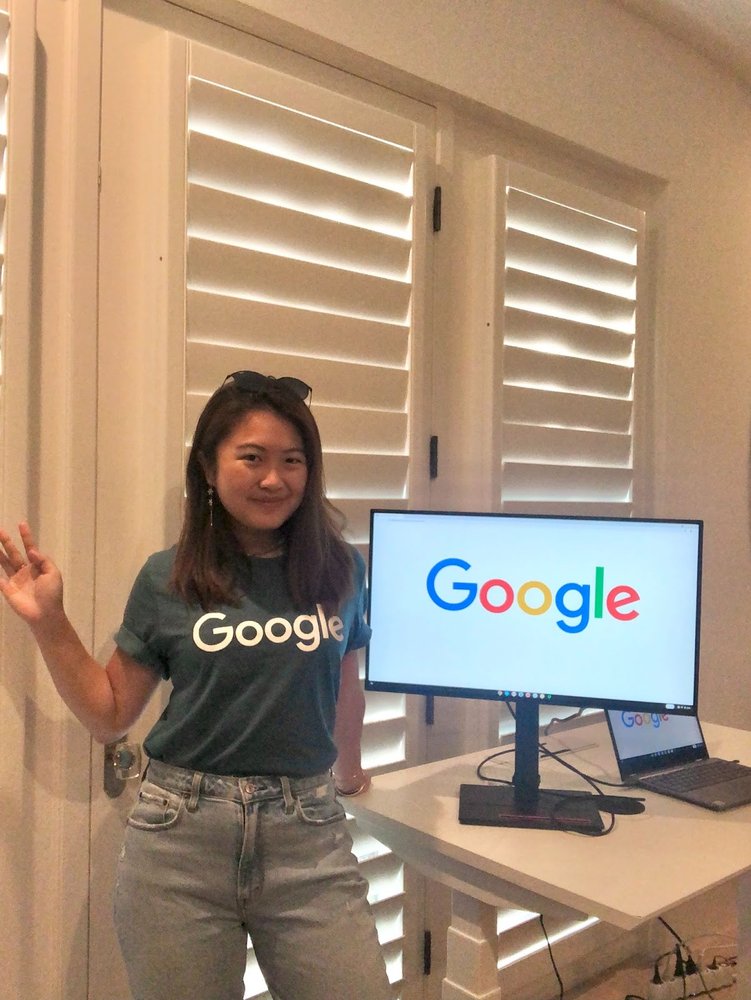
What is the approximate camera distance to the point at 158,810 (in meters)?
1.19

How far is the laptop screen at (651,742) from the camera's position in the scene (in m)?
1.63

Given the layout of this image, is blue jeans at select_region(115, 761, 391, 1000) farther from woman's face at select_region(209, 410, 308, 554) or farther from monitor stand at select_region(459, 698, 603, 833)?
woman's face at select_region(209, 410, 308, 554)

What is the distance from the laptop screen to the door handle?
0.87 metres

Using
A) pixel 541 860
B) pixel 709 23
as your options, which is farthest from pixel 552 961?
pixel 709 23

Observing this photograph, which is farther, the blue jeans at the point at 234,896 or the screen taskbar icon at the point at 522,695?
the screen taskbar icon at the point at 522,695

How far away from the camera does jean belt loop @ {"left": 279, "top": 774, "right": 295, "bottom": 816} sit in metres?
1.21

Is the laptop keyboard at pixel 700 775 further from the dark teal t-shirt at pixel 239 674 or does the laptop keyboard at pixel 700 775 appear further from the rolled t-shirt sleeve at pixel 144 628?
the rolled t-shirt sleeve at pixel 144 628

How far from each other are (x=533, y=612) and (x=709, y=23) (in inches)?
71.3

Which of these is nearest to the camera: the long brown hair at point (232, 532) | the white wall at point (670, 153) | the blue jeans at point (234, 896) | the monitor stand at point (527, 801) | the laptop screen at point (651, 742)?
the blue jeans at point (234, 896)

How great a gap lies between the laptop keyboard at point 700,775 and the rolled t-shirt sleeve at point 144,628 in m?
0.92

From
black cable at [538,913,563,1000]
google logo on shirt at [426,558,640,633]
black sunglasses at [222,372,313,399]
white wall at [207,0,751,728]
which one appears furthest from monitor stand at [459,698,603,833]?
white wall at [207,0,751,728]

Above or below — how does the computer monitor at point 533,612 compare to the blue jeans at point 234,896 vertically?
above

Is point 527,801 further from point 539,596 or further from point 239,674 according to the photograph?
point 239,674

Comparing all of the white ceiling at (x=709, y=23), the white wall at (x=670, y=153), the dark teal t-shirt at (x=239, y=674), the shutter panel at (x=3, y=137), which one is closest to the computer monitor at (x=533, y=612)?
the dark teal t-shirt at (x=239, y=674)
